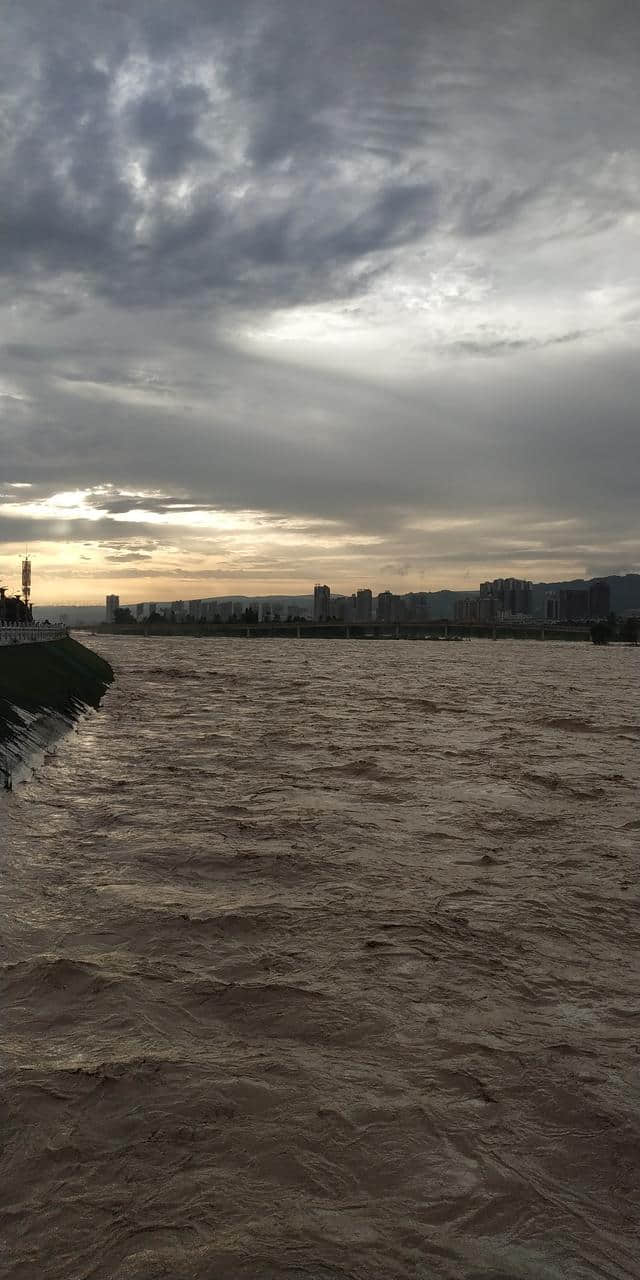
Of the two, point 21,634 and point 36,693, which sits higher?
point 21,634

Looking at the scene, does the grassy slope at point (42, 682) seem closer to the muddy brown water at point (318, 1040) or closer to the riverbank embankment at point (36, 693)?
the riverbank embankment at point (36, 693)

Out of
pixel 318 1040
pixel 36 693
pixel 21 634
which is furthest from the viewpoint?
pixel 21 634

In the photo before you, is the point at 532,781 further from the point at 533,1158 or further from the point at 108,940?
the point at 533,1158

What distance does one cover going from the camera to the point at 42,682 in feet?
110

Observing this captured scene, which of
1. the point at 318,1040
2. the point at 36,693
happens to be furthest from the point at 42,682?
the point at 318,1040

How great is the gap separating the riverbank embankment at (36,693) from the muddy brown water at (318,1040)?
19.1ft

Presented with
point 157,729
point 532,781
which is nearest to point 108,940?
point 532,781

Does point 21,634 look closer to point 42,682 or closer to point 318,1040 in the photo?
point 42,682

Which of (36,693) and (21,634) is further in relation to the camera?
(21,634)

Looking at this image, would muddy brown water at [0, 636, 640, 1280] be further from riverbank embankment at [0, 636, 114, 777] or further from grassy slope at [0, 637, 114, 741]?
grassy slope at [0, 637, 114, 741]

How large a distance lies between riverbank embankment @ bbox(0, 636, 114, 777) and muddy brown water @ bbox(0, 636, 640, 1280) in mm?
5828

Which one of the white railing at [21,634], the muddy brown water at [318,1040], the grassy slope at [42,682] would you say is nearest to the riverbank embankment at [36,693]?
the grassy slope at [42,682]

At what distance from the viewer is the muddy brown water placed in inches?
183

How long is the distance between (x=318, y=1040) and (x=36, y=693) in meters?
25.2
